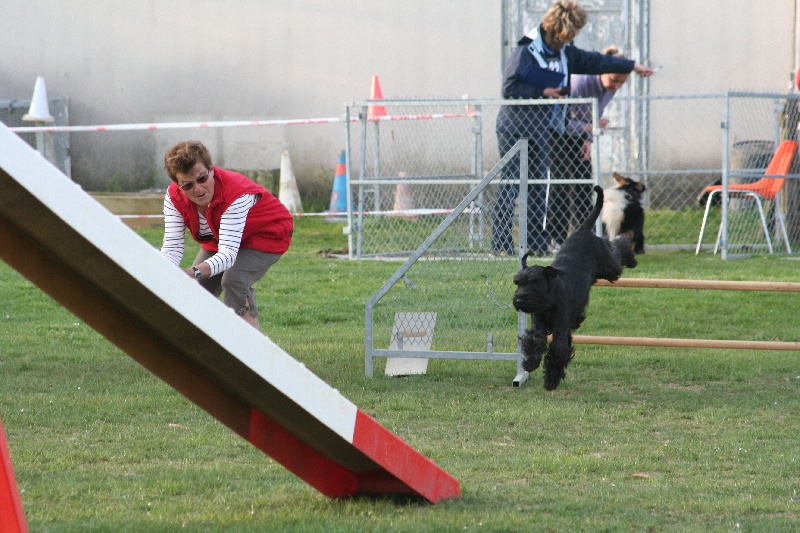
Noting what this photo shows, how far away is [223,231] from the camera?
16.9 feet

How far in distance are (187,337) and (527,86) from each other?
680 cm

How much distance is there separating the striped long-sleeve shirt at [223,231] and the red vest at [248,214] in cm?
3

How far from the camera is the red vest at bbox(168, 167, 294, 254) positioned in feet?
16.9

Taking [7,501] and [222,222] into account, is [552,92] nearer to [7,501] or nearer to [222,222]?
[222,222]

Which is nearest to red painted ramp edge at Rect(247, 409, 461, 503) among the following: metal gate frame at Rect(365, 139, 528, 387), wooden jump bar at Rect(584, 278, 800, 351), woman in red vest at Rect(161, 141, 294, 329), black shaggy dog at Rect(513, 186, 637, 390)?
black shaggy dog at Rect(513, 186, 637, 390)

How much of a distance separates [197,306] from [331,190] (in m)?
13.0

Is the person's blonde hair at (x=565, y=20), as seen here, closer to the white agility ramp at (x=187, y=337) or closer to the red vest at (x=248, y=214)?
the red vest at (x=248, y=214)

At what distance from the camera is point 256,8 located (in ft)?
51.3

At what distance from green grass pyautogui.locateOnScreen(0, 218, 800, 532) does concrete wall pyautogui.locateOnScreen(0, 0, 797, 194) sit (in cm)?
726

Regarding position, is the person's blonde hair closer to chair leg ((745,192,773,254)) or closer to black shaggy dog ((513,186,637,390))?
chair leg ((745,192,773,254))

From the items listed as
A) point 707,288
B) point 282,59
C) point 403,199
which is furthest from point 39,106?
point 707,288

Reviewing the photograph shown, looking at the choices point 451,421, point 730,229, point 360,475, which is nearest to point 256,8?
point 730,229

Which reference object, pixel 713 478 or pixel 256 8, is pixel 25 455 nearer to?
pixel 713 478

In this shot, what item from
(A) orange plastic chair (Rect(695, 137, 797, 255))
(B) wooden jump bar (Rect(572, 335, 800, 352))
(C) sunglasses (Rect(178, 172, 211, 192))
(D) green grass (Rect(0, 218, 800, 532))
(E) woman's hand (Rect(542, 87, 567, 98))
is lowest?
(D) green grass (Rect(0, 218, 800, 532))
